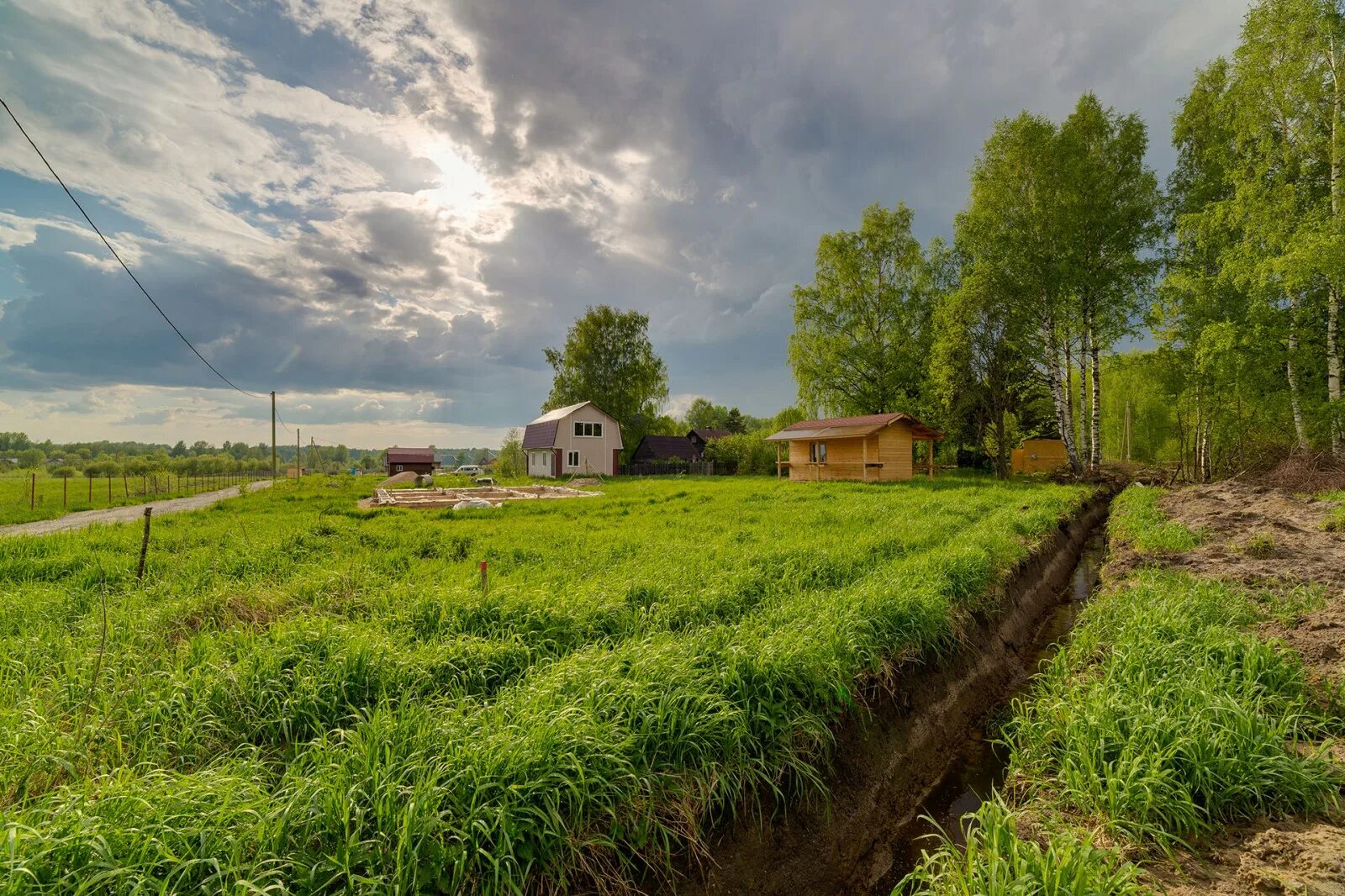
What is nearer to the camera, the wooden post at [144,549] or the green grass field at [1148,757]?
the green grass field at [1148,757]

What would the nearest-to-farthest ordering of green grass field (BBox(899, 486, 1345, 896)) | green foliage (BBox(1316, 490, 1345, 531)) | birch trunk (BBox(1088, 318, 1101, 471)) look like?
green grass field (BBox(899, 486, 1345, 896))
green foliage (BBox(1316, 490, 1345, 531))
birch trunk (BBox(1088, 318, 1101, 471))

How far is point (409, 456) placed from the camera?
5328 cm

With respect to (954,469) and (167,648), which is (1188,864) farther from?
(954,469)

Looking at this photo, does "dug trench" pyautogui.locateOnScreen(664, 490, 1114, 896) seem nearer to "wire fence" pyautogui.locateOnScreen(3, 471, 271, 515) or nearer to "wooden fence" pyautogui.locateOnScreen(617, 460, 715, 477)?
"wire fence" pyautogui.locateOnScreen(3, 471, 271, 515)

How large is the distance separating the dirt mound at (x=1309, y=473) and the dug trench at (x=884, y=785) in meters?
14.1

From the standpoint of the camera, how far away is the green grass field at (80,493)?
16844 mm

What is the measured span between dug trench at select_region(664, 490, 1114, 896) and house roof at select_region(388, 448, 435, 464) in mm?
55924

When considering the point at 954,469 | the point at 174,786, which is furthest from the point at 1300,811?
the point at 954,469

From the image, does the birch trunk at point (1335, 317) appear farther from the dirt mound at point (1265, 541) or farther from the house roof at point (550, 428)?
the house roof at point (550, 428)

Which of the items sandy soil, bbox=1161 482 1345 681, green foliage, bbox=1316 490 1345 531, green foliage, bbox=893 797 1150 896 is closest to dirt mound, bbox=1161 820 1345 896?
green foliage, bbox=893 797 1150 896

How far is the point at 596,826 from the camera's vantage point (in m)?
2.75

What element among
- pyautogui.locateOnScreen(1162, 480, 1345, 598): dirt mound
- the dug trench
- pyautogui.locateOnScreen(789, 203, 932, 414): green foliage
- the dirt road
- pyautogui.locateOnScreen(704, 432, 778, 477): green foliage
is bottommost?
the dug trench

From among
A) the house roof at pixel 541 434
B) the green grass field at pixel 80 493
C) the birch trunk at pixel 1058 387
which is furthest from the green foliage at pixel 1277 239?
the green grass field at pixel 80 493

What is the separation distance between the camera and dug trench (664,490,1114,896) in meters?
3.05
